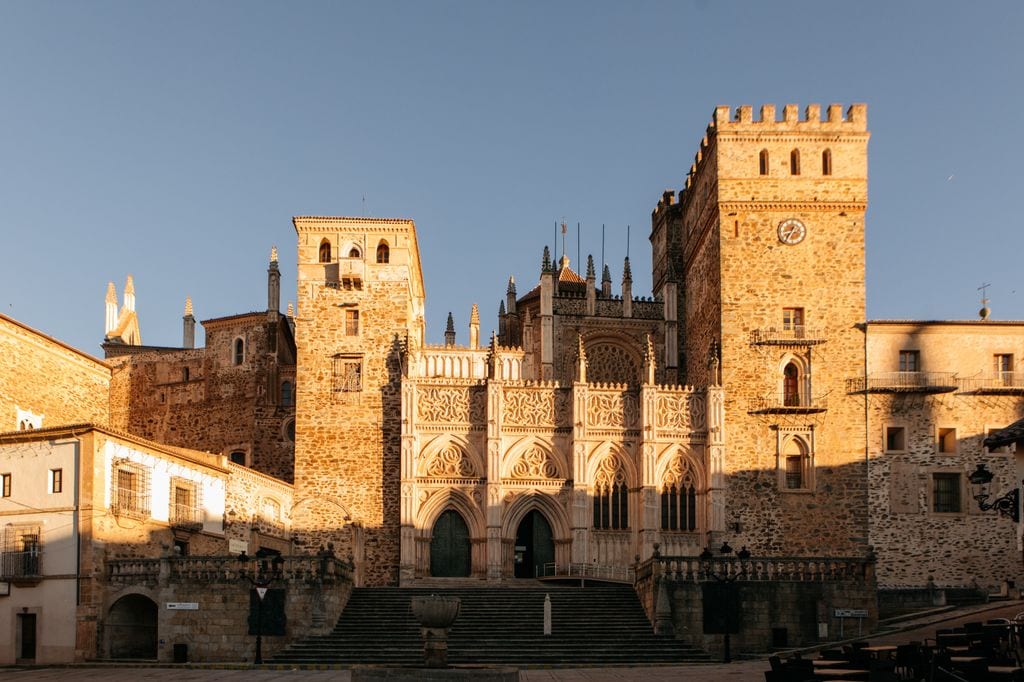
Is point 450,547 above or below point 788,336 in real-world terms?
below

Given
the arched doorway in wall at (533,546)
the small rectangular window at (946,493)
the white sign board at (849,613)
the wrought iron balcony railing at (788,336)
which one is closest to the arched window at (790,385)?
the wrought iron balcony railing at (788,336)

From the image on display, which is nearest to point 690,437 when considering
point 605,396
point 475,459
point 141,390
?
point 605,396

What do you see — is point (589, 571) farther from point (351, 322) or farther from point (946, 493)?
point (946, 493)

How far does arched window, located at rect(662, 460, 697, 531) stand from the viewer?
47.5 m

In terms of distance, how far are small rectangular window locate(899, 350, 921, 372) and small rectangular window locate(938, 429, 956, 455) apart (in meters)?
2.62

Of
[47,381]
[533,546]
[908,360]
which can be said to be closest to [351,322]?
[533,546]

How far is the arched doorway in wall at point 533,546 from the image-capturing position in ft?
156

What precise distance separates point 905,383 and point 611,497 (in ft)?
39.5

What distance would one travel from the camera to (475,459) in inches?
1866

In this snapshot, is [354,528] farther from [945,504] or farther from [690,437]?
[945,504]

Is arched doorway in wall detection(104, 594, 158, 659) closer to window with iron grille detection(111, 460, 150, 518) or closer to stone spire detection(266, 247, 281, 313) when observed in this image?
window with iron grille detection(111, 460, 150, 518)

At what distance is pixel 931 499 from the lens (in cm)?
4575

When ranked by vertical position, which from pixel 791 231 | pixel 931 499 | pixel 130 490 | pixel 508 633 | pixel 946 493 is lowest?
pixel 508 633

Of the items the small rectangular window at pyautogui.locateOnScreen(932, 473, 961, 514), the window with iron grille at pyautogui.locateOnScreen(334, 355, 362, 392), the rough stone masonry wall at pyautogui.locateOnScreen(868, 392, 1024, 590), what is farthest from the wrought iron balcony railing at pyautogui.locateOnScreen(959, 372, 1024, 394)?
the window with iron grille at pyautogui.locateOnScreen(334, 355, 362, 392)
